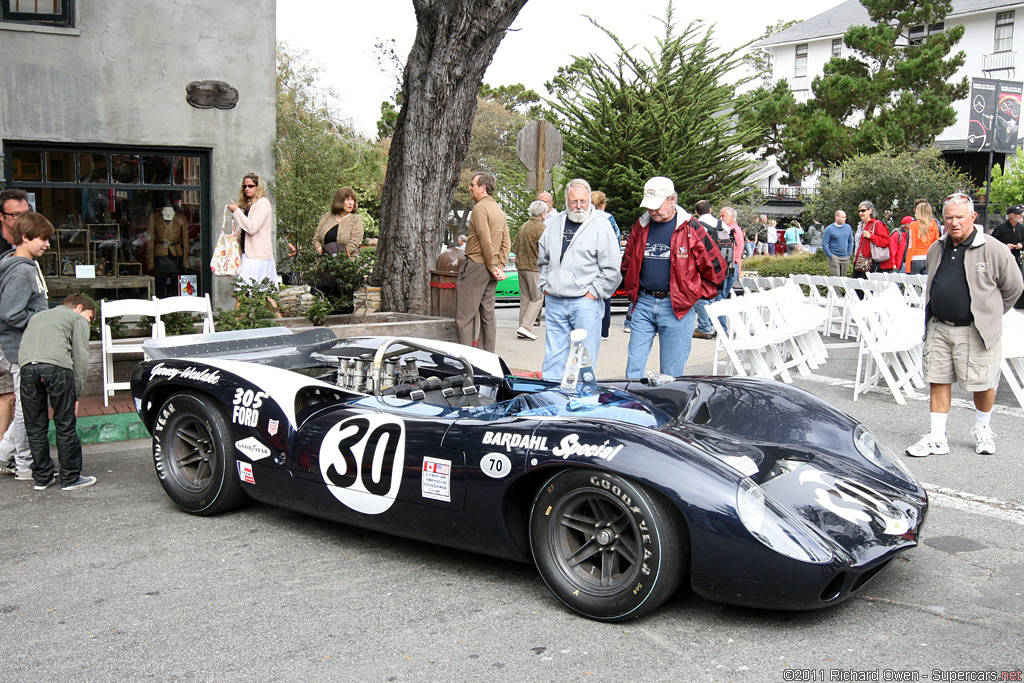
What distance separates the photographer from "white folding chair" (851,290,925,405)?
27.3ft

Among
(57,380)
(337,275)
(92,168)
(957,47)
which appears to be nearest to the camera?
(57,380)

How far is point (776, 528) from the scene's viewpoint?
3.29 m

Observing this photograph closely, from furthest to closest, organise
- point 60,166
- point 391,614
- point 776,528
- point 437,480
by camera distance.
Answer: point 60,166 → point 437,480 → point 391,614 → point 776,528

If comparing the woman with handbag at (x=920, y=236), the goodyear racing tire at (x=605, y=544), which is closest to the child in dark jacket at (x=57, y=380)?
the goodyear racing tire at (x=605, y=544)

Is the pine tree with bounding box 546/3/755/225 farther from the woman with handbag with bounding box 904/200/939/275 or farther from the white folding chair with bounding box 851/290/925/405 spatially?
the white folding chair with bounding box 851/290/925/405

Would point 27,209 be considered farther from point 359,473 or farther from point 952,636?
point 952,636

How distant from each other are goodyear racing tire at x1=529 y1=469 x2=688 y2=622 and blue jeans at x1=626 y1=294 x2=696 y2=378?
353 centimetres

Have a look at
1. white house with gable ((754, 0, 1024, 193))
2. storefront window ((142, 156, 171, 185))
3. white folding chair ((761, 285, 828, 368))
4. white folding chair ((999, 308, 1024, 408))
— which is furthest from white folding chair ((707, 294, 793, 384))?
white house with gable ((754, 0, 1024, 193))

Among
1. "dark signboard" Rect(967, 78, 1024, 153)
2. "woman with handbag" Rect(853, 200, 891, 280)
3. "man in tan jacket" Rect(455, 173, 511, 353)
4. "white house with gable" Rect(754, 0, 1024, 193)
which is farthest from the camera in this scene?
"white house with gable" Rect(754, 0, 1024, 193)

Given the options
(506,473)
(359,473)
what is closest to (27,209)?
(359,473)

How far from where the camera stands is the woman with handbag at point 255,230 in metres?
9.20

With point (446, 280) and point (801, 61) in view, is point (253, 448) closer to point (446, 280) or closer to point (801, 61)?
point (446, 280)

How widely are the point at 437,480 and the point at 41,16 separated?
8.83 metres

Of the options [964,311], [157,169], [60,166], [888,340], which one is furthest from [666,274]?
[60,166]
